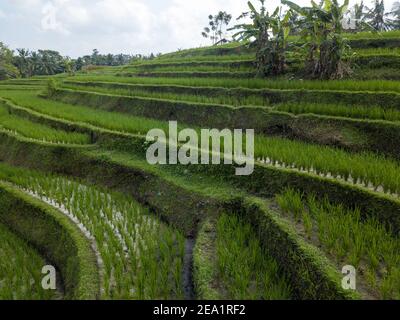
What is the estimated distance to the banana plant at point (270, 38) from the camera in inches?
430

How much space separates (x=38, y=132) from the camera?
9.05 meters

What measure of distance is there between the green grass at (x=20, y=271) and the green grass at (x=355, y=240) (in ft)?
10.2

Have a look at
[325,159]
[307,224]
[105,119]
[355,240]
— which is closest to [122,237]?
[307,224]

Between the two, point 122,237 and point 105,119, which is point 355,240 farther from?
point 105,119

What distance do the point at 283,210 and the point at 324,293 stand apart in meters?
1.52

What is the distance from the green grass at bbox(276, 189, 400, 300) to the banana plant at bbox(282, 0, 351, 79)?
5907 millimetres

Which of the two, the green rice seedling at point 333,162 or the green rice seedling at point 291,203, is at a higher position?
the green rice seedling at point 333,162

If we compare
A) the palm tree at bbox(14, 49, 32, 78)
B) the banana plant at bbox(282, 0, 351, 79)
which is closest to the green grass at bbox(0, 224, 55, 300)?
the banana plant at bbox(282, 0, 351, 79)

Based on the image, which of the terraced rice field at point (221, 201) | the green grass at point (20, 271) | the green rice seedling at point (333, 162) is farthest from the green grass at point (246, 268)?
the green grass at point (20, 271)

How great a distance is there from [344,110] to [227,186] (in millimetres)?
3161

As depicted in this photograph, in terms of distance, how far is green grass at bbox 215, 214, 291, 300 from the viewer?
138 inches

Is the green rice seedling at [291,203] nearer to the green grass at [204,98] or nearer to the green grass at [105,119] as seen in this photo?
the green grass at [105,119]

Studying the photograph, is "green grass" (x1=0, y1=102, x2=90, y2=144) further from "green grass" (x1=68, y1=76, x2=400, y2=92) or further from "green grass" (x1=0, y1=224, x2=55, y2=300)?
"green grass" (x1=68, y1=76, x2=400, y2=92)
